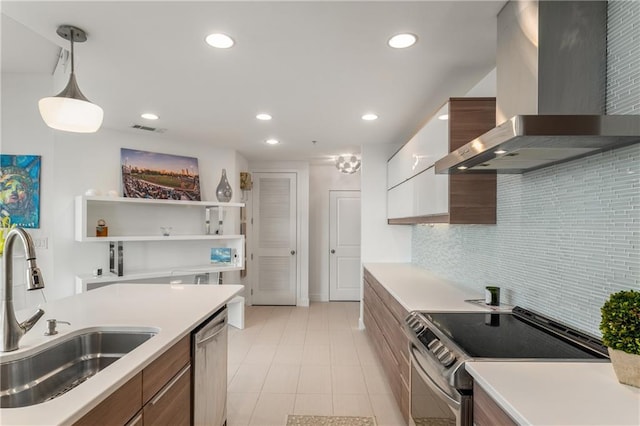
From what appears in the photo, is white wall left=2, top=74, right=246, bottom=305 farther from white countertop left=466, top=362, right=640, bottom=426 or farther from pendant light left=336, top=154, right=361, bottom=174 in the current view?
white countertop left=466, top=362, right=640, bottom=426

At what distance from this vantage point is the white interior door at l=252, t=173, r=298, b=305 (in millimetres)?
5965

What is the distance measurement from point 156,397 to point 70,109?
1485 mm

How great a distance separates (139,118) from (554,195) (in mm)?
3729

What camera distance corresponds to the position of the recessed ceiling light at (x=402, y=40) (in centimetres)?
192

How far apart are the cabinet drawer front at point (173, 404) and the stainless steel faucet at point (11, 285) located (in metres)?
0.56

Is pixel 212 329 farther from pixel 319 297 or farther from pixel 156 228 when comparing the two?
pixel 319 297

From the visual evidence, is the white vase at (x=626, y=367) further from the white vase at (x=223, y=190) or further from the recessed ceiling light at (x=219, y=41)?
the white vase at (x=223, y=190)

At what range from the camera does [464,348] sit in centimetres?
147

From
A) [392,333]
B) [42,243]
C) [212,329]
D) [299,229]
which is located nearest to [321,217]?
[299,229]

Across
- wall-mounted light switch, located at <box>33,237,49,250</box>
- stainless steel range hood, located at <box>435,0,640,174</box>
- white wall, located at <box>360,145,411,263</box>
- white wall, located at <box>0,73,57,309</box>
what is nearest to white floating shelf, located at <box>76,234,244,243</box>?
wall-mounted light switch, located at <box>33,237,49,250</box>

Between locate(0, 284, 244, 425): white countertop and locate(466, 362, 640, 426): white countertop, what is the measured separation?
1215 millimetres

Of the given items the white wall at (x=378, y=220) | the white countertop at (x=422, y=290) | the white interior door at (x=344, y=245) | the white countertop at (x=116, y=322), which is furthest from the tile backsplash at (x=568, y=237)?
the white interior door at (x=344, y=245)

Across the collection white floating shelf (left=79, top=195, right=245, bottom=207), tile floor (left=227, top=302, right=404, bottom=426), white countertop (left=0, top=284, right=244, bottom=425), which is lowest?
tile floor (left=227, top=302, right=404, bottom=426)

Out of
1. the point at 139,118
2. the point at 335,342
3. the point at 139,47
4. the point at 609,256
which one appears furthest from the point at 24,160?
the point at 609,256
